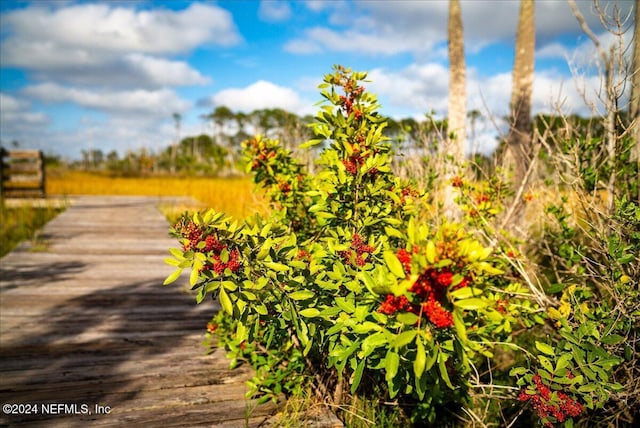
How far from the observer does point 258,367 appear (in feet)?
7.53

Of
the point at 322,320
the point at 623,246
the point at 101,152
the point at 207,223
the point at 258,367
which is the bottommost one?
the point at 258,367

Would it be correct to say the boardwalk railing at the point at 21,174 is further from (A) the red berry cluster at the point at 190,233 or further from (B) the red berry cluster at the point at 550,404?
(B) the red berry cluster at the point at 550,404

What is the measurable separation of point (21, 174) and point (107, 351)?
32.2 feet

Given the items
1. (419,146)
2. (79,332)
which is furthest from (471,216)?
(79,332)

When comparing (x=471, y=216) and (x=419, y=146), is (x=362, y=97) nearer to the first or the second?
(x=471, y=216)

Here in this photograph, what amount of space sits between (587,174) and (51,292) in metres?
4.34

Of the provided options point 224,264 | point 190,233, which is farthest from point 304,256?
point 190,233

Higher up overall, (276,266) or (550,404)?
(276,266)

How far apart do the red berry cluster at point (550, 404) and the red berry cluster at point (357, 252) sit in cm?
79

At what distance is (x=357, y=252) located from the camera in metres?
1.63

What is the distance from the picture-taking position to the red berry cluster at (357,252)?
1544 mm

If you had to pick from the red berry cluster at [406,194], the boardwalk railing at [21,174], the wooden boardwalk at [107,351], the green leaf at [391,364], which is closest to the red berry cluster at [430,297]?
the green leaf at [391,364]

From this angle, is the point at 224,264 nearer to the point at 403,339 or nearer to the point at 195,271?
the point at 195,271

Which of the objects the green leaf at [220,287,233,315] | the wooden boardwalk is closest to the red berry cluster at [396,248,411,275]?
the green leaf at [220,287,233,315]
